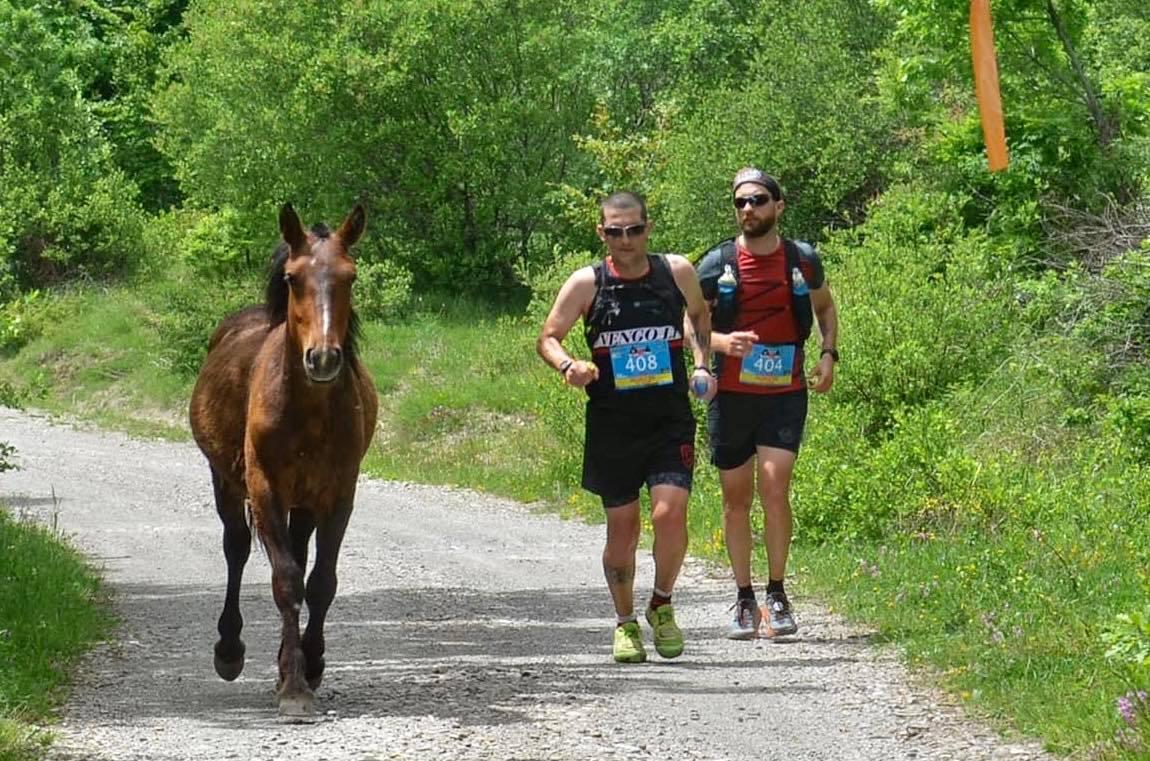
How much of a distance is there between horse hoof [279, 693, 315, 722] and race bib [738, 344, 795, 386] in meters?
2.99

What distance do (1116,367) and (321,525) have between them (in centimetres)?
822

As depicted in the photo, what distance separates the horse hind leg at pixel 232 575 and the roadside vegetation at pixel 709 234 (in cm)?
290

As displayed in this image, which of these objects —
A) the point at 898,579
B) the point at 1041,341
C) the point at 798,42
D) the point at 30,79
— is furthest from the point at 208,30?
the point at 898,579

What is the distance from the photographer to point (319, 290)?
28.0 ft

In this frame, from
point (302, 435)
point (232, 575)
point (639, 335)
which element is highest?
point (639, 335)

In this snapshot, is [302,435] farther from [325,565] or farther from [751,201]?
[751,201]

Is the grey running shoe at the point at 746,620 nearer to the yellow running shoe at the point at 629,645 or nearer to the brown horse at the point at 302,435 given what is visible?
the yellow running shoe at the point at 629,645

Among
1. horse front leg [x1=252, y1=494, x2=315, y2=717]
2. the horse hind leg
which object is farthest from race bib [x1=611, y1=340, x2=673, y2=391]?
the horse hind leg

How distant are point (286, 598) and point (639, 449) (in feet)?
6.26

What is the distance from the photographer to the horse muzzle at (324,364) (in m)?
8.28

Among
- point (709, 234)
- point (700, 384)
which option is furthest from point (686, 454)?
point (709, 234)

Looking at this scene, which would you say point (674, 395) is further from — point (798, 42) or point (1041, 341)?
point (798, 42)

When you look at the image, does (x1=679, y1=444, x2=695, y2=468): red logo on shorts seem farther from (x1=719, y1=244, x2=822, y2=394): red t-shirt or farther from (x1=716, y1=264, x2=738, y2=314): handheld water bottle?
(x1=716, y1=264, x2=738, y2=314): handheld water bottle

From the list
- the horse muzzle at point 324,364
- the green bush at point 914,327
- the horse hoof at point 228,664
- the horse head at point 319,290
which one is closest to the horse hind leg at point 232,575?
the horse hoof at point 228,664
